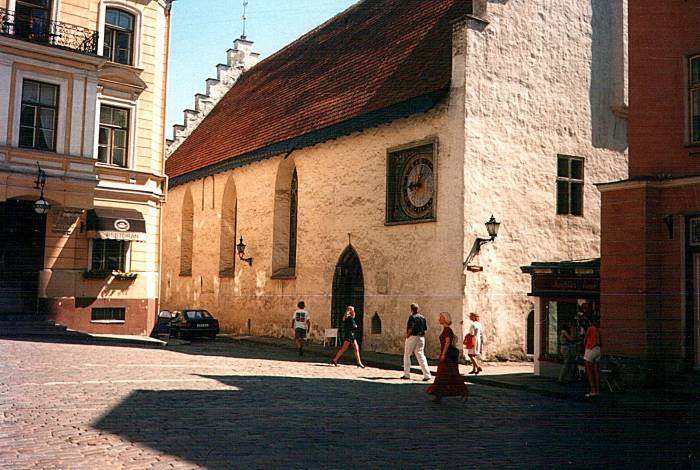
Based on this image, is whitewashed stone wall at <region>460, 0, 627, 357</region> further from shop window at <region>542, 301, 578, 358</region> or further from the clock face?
shop window at <region>542, 301, 578, 358</region>

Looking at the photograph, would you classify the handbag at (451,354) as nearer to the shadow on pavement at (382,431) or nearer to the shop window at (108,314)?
the shadow on pavement at (382,431)

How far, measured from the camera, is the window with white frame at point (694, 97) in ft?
47.9

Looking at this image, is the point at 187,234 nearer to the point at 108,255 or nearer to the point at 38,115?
the point at 108,255

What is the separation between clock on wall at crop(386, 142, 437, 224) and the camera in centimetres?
2069

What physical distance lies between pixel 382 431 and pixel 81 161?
16.5 m

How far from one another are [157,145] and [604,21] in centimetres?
1564

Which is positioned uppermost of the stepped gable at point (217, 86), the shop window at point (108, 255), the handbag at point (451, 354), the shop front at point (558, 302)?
the stepped gable at point (217, 86)

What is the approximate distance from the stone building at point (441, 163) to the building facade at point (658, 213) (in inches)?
194

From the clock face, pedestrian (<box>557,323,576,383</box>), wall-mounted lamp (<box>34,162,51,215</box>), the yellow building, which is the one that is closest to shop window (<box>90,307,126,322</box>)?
the yellow building

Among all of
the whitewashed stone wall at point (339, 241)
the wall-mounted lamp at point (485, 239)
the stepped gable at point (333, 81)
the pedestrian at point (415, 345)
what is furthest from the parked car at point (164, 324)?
the pedestrian at point (415, 345)

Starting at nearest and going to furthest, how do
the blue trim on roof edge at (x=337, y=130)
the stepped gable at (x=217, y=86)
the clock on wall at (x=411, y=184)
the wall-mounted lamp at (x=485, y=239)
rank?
the wall-mounted lamp at (x=485, y=239), the blue trim on roof edge at (x=337, y=130), the clock on wall at (x=411, y=184), the stepped gable at (x=217, y=86)

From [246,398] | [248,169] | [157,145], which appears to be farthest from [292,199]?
[246,398]

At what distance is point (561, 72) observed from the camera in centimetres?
2198

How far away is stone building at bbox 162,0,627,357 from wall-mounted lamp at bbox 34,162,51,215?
8642 millimetres
